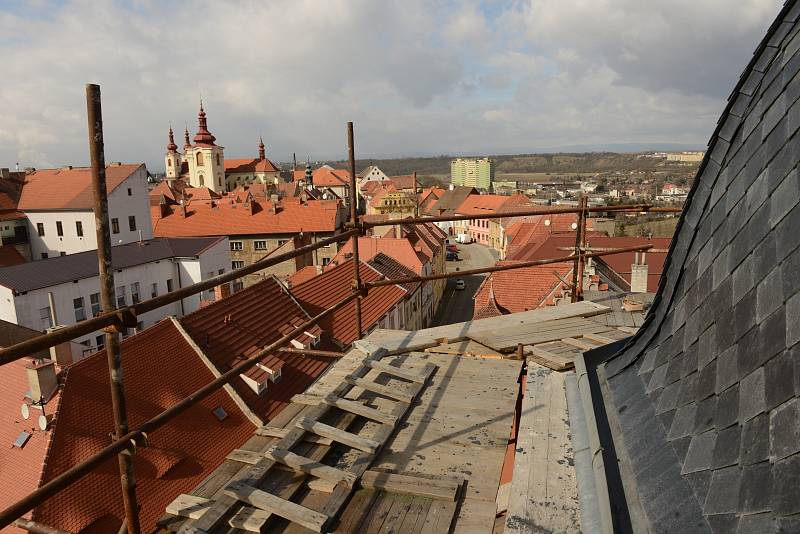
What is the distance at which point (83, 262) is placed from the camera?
25312mm

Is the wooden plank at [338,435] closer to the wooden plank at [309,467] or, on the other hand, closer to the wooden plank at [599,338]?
the wooden plank at [309,467]

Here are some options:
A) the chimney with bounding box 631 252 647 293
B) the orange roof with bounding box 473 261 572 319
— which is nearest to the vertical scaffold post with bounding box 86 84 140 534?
the chimney with bounding box 631 252 647 293

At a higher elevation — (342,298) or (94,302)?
(342,298)

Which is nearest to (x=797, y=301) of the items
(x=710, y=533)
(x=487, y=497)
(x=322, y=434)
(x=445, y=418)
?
(x=710, y=533)

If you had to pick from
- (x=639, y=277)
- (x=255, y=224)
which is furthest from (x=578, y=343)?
(x=255, y=224)

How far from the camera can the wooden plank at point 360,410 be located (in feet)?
13.2

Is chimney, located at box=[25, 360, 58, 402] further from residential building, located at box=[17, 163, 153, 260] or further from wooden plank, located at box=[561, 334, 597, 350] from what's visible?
residential building, located at box=[17, 163, 153, 260]

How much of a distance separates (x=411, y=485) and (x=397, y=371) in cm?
169

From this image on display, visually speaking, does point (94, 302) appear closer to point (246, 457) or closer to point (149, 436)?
point (149, 436)

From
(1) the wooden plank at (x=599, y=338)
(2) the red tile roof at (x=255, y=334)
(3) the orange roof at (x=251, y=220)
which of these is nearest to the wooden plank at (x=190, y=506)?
(1) the wooden plank at (x=599, y=338)

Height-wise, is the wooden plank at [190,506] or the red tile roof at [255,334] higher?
the wooden plank at [190,506]

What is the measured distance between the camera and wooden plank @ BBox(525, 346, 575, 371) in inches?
198

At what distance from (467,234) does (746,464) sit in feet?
236

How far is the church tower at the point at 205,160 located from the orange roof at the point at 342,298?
7473cm
